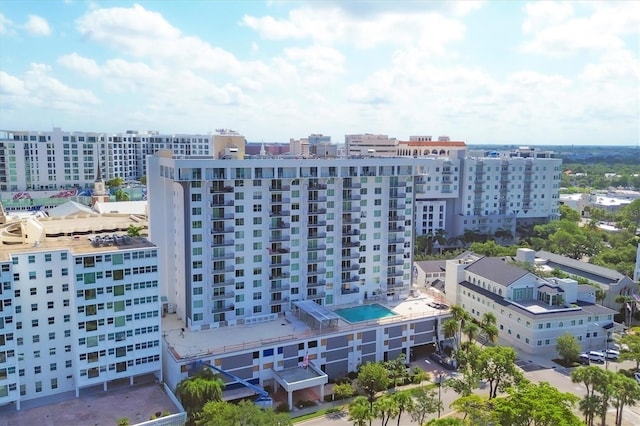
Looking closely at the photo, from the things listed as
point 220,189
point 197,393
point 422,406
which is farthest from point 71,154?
point 422,406

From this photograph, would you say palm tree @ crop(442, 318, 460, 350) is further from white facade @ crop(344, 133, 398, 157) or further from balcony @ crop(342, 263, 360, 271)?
white facade @ crop(344, 133, 398, 157)

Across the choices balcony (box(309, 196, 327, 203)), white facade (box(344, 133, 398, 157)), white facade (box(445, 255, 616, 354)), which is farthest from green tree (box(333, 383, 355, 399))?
white facade (box(344, 133, 398, 157))

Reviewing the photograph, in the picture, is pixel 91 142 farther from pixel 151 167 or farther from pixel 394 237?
pixel 394 237

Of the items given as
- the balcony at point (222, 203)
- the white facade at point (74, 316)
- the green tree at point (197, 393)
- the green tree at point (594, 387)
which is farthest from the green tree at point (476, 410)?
the balcony at point (222, 203)

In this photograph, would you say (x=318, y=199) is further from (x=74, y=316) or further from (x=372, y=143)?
(x=372, y=143)

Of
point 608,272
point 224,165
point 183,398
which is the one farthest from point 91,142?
point 608,272
